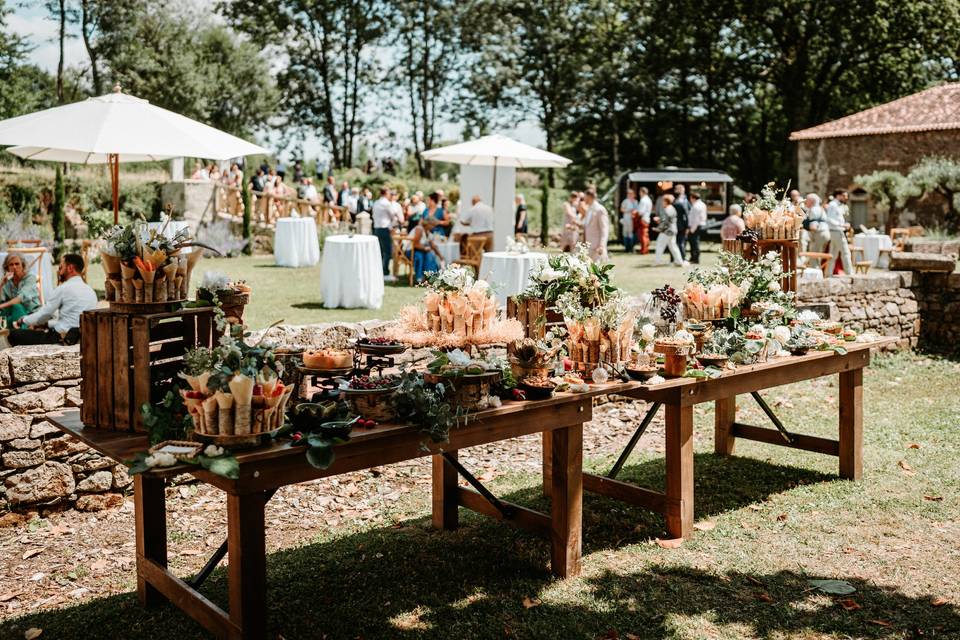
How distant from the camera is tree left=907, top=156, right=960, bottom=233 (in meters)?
22.7

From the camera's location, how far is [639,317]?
17.7 feet

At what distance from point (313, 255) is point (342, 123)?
23140mm

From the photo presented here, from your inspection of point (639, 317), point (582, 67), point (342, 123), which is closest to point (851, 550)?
point (639, 317)

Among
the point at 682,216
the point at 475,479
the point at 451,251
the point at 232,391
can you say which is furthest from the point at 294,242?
the point at 232,391

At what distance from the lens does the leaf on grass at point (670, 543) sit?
5029mm

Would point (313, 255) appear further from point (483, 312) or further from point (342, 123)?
point (342, 123)

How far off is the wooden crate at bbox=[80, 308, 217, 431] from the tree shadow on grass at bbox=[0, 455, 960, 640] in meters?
1.00

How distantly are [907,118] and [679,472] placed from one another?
2598cm

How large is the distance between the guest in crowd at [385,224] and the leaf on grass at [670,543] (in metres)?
10.9


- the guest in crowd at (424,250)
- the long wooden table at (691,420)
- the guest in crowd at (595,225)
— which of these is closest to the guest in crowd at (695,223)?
the guest in crowd at (595,225)

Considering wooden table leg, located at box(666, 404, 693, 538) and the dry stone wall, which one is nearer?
wooden table leg, located at box(666, 404, 693, 538)

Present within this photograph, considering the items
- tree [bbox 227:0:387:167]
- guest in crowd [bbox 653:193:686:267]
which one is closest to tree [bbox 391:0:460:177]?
tree [bbox 227:0:387:167]

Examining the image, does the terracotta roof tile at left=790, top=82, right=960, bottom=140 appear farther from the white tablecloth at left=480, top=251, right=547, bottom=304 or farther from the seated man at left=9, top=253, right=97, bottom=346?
the seated man at left=9, top=253, right=97, bottom=346

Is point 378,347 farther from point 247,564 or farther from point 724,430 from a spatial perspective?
point 724,430
